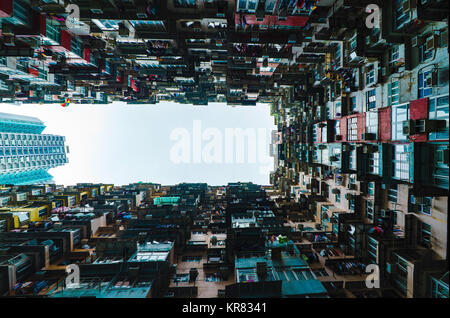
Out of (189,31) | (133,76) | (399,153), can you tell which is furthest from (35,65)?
(399,153)

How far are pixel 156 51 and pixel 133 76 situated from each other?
19923 mm

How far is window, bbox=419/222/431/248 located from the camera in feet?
56.8

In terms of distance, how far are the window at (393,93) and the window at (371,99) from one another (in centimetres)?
217

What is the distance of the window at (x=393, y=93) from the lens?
1987cm

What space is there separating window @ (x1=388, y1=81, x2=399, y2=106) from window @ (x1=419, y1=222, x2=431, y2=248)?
12.1m

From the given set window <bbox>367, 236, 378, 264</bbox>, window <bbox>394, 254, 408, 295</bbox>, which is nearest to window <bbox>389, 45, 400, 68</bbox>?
window <bbox>367, 236, 378, 264</bbox>

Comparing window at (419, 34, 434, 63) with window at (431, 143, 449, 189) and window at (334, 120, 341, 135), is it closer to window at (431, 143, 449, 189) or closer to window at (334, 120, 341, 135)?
window at (431, 143, 449, 189)

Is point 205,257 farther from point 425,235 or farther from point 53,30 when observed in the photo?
point 53,30

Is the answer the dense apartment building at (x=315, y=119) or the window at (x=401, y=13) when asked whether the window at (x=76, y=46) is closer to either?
the dense apartment building at (x=315, y=119)

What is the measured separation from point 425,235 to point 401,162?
22.6 ft

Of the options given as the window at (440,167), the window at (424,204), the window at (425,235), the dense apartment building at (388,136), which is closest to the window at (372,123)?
the dense apartment building at (388,136)

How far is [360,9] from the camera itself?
2103cm
